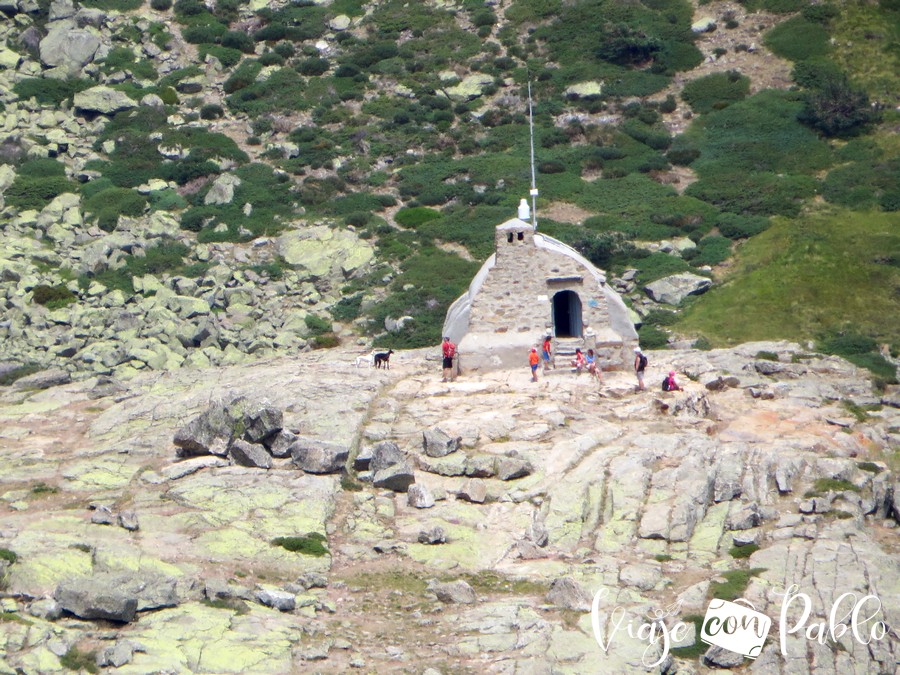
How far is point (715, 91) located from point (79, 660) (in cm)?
5875

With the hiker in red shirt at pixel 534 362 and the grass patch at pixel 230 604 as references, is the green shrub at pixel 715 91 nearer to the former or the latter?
the hiker in red shirt at pixel 534 362

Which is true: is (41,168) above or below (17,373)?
above

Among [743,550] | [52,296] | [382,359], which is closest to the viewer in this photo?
[743,550]

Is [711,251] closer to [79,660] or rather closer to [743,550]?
[743,550]

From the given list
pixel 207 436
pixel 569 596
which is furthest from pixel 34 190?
pixel 569 596

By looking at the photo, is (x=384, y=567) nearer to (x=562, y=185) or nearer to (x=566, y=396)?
(x=566, y=396)

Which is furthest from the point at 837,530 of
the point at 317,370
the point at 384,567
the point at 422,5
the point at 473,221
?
the point at 422,5

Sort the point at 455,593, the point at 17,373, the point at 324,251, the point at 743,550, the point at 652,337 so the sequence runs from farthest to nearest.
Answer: the point at 324,251
the point at 652,337
the point at 17,373
the point at 743,550
the point at 455,593

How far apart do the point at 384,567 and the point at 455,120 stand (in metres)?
48.7

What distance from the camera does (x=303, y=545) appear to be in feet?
106

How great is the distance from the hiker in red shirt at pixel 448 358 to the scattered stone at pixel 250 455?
25.9 feet

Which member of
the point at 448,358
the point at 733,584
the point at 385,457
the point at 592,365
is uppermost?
the point at 448,358

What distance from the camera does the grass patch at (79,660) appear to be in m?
25.4

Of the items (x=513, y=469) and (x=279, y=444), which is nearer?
(x=513, y=469)
